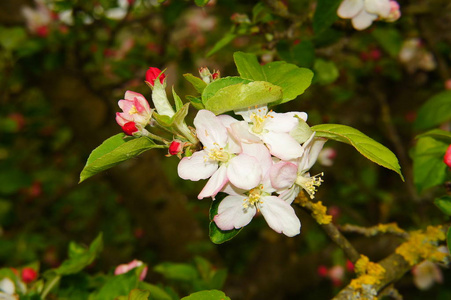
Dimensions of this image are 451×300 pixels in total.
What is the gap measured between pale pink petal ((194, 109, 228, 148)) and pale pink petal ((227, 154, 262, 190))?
4 cm

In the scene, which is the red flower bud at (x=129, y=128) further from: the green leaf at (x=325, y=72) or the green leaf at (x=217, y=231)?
the green leaf at (x=325, y=72)

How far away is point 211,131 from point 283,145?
0.13 m

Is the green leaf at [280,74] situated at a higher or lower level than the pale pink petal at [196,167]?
higher

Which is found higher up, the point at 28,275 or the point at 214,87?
the point at 214,87

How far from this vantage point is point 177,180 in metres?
2.69

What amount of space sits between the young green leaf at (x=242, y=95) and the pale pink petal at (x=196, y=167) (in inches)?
3.9

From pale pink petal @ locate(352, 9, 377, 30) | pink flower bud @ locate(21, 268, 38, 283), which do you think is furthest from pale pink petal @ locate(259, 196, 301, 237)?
pink flower bud @ locate(21, 268, 38, 283)

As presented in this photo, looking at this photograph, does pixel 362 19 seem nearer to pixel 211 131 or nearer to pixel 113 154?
pixel 211 131

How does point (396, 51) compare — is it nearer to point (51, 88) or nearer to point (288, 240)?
point (288, 240)

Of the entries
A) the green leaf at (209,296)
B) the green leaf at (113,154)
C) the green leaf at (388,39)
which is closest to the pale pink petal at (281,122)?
the green leaf at (113,154)

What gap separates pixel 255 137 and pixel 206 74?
180 mm

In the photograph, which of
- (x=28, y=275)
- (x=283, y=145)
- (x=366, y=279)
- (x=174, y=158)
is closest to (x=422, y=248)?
(x=366, y=279)

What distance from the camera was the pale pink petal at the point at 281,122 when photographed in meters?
0.71

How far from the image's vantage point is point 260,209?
2.43 feet
